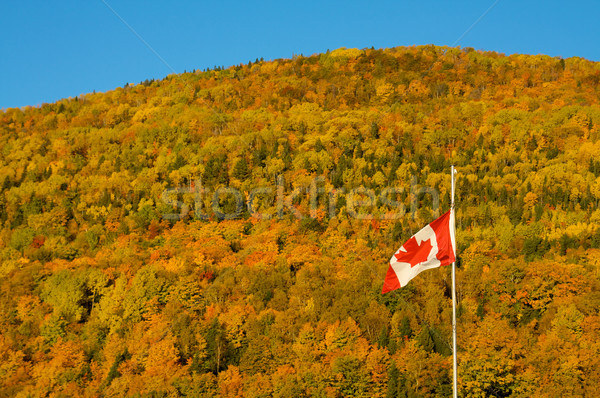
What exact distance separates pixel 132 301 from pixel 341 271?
34.1m

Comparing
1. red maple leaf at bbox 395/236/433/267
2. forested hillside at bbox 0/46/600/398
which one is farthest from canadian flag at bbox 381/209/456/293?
forested hillside at bbox 0/46/600/398

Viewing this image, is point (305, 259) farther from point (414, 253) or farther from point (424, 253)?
point (424, 253)

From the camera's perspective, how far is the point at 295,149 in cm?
17850

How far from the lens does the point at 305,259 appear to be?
123 m

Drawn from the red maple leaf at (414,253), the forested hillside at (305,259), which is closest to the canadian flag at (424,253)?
the red maple leaf at (414,253)

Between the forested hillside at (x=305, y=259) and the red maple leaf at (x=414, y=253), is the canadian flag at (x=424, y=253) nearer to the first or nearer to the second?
the red maple leaf at (x=414, y=253)

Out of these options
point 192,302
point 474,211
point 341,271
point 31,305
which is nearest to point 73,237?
point 31,305

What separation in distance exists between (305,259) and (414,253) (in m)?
90.0

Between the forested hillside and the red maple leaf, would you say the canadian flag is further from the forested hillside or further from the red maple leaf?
the forested hillside

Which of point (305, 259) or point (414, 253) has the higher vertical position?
point (414, 253)

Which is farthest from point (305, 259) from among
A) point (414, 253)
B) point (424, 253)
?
point (424, 253)

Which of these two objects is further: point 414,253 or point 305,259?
point 305,259

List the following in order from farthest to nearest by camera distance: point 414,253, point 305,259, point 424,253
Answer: point 305,259 < point 414,253 < point 424,253

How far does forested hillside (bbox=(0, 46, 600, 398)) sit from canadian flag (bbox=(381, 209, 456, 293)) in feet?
152
